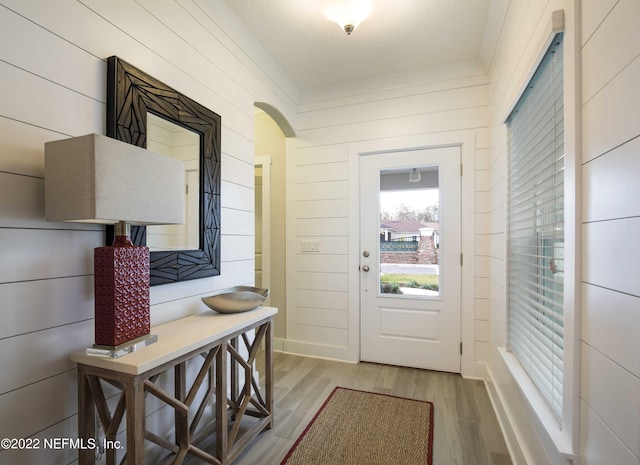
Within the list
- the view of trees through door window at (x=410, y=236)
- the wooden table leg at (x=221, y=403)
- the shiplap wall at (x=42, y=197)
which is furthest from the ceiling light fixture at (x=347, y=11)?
the wooden table leg at (x=221, y=403)

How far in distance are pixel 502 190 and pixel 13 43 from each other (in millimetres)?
2538

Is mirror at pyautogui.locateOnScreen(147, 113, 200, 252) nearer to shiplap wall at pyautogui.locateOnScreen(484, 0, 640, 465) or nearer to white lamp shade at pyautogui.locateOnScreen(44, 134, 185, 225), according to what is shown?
white lamp shade at pyautogui.locateOnScreen(44, 134, 185, 225)

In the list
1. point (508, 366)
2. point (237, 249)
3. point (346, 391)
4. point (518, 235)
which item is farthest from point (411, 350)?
point (237, 249)

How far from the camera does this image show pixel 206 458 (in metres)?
1.42

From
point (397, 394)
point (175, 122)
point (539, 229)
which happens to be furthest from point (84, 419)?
point (539, 229)

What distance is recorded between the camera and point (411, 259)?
2.77 metres

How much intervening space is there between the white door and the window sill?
0.85m

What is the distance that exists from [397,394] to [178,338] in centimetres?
173

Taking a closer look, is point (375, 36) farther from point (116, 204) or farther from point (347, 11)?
point (116, 204)

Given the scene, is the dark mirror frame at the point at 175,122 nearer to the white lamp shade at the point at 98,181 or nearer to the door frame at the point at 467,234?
the white lamp shade at the point at 98,181

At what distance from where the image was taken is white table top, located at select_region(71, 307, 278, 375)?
1.06 meters

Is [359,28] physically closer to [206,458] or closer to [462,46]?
[462,46]

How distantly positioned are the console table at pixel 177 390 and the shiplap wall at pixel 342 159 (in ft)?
3.86

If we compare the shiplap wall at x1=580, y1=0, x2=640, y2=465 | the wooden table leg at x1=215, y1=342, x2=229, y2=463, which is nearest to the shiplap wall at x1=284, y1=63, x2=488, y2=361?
the wooden table leg at x1=215, y1=342, x2=229, y2=463
